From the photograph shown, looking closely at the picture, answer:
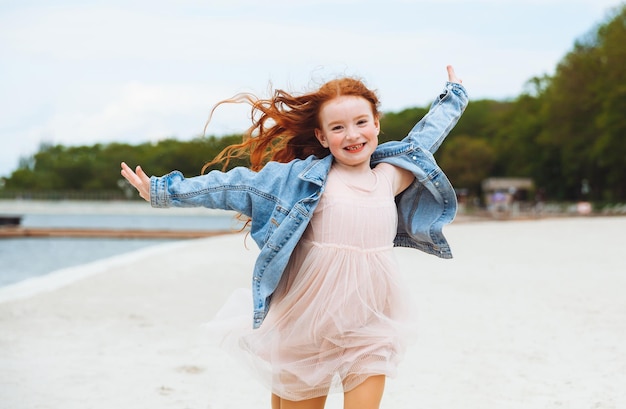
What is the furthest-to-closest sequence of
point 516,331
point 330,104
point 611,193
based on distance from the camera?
point 611,193 → point 516,331 → point 330,104

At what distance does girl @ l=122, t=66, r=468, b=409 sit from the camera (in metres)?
3.18

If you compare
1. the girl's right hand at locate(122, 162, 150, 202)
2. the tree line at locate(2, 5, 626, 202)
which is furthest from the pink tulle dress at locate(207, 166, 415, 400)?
the tree line at locate(2, 5, 626, 202)

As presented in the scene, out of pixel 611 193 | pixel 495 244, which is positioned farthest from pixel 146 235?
pixel 611 193

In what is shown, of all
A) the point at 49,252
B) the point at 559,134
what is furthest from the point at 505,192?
the point at 49,252

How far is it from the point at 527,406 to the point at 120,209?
9594cm

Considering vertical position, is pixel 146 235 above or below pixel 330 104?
below

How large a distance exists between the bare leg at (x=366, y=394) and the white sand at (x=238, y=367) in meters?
1.33

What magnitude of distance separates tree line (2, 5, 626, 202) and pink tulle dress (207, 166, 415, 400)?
11.9 metres

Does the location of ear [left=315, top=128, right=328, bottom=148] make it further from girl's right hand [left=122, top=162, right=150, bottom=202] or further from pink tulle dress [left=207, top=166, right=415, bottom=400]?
girl's right hand [left=122, top=162, right=150, bottom=202]

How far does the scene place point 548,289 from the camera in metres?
9.38

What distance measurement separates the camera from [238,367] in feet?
18.2

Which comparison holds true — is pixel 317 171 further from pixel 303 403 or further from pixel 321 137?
pixel 303 403

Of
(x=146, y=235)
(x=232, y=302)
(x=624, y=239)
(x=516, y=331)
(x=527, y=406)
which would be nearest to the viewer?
(x=232, y=302)

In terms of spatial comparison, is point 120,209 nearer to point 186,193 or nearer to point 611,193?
point 611,193
